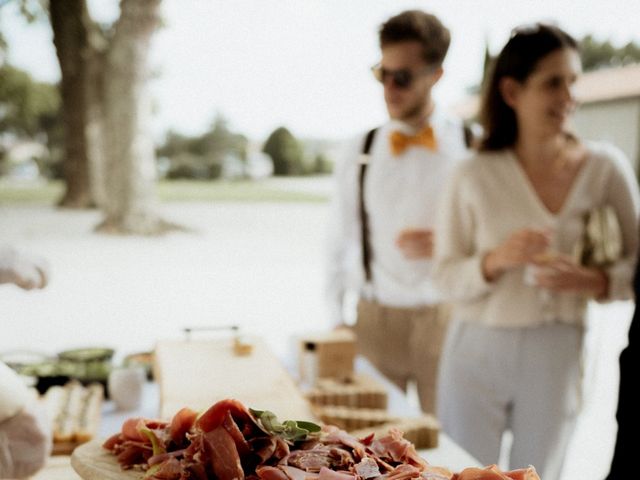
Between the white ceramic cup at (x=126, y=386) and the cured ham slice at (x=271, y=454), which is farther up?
the cured ham slice at (x=271, y=454)

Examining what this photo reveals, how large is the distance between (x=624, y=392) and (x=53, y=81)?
5.08 metres

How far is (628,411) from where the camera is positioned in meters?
0.95

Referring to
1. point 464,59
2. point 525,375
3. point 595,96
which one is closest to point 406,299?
point 525,375

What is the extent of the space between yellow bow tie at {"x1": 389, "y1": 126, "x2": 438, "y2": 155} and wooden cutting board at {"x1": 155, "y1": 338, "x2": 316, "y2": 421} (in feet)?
2.72

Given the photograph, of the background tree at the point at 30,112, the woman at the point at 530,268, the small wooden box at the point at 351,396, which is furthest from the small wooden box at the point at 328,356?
the background tree at the point at 30,112

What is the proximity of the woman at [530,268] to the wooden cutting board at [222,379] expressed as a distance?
55 cm

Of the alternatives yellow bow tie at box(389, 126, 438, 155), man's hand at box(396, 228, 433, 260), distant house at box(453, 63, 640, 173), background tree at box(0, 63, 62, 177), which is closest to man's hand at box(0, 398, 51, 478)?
man's hand at box(396, 228, 433, 260)

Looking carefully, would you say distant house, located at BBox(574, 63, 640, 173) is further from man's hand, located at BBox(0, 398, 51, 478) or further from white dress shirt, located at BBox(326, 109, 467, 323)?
man's hand, located at BBox(0, 398, 51, 478)

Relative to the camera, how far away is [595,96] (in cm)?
590

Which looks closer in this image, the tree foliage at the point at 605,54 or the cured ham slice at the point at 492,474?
the cured ham slice at the point at 492,474

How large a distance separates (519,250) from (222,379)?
2.63 ft

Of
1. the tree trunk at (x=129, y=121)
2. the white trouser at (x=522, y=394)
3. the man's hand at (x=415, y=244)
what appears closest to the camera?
the white trouser at (x=522, y=394)

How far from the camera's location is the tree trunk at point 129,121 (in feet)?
17.1

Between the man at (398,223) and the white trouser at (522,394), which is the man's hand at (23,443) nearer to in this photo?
the white trouser at (522,394)
